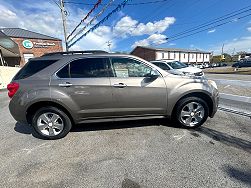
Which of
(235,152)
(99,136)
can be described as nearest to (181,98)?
(235,152)

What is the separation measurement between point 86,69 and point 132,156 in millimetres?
2030

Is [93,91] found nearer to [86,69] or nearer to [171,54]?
[86,69]

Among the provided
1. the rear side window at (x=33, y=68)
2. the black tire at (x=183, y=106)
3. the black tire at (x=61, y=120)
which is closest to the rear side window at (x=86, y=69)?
the rear side window at (x=33, y=68)

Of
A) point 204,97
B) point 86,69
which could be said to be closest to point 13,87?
point 86,69

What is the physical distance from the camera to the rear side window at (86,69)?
132 inches

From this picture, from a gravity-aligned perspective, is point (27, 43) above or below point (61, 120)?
above

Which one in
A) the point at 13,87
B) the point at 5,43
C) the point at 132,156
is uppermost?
the point at 5,43

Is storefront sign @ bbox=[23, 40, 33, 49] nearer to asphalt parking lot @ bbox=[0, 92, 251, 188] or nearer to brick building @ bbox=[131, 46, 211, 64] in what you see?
asphalt parking lot @ bbox=[0, 92, 251, 188]

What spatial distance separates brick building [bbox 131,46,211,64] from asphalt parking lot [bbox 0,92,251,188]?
52.8m

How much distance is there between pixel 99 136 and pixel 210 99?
109 inches

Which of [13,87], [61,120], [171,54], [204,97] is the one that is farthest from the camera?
[171,54]

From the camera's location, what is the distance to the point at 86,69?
341cm

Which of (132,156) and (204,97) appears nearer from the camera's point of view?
(132,156)

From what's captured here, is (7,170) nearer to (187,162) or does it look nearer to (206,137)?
(187,162)
